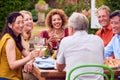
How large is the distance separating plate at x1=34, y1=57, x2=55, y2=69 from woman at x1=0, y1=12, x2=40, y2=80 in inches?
5.3

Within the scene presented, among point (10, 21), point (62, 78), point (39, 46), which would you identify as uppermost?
point (10, 21)

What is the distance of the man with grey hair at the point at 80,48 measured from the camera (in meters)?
3.94

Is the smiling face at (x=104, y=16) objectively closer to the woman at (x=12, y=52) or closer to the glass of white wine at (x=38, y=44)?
the glass of white wine at (x=38, y=44)

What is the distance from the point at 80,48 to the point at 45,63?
2.26 feet

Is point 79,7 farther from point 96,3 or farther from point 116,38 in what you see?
point 116,38

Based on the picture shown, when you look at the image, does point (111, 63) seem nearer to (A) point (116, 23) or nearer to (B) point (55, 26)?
(A) point (116, 23)

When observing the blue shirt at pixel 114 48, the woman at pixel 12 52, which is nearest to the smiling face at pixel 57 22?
the blue shirt at pixel 114 48

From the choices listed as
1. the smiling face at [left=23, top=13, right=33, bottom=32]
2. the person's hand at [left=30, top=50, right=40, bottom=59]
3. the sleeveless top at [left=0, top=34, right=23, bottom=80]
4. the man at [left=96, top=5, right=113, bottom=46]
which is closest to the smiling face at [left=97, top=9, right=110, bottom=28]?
the man at [left=96, top=5, right=113, bottom=46]

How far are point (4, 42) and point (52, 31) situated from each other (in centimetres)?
172

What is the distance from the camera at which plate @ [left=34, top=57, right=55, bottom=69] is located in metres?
4.33

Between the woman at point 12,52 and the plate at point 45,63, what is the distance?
0.44 ft

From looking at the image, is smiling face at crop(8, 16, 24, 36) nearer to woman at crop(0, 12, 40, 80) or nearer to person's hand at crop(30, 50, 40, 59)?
woman at crop(0, 12, 40, 80)

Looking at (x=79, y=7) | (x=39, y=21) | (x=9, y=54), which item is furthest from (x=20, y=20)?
(x=39, y=21)

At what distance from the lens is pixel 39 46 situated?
4773 millimetres
